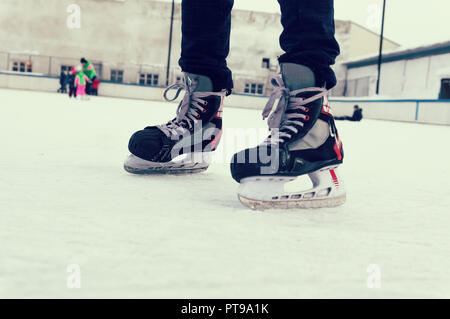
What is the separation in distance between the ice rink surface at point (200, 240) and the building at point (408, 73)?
13.5m

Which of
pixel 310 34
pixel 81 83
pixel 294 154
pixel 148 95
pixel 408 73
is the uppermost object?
pixel 408 73

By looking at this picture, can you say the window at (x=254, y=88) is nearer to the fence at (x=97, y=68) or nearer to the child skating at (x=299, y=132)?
the fence at (x=97, y=68)

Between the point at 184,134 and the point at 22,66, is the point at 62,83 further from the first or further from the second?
the point at 184,134

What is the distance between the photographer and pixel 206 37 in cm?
149

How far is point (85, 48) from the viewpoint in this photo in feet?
66.1

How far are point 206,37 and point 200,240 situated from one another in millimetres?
829

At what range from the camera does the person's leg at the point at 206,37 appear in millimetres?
1481

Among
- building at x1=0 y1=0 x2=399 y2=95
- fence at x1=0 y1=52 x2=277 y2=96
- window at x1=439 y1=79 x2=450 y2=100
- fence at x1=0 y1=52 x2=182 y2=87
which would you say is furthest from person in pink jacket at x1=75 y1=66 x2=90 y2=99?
window at x1=439 y1=79 x2=450 y2=100

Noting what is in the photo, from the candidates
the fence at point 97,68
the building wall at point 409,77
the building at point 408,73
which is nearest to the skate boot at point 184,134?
the building at point 408,73

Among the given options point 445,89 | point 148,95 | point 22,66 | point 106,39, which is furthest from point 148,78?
point 445,89

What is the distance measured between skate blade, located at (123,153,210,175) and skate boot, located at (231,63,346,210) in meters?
0.42

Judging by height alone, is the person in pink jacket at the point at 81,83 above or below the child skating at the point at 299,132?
above
